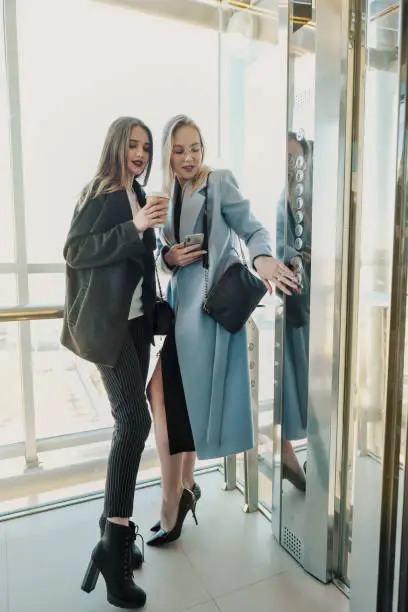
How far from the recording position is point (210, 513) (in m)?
1.79

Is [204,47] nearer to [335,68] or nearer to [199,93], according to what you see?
[199,93]

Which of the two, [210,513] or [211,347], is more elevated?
[211,347]

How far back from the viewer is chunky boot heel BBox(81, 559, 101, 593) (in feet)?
4.34

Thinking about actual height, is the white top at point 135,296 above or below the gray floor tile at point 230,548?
above

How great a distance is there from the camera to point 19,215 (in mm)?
2148

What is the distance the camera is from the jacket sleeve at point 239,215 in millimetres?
1523

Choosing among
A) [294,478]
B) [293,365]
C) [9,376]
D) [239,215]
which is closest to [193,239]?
[239,215]

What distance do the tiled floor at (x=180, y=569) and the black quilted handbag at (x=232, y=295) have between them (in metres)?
0.77

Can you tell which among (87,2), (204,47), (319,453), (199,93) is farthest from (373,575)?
(87,2)

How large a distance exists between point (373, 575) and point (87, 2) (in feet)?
7.71

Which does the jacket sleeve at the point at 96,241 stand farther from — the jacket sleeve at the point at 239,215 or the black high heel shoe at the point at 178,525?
the black high heel shoe at the point at 178,525

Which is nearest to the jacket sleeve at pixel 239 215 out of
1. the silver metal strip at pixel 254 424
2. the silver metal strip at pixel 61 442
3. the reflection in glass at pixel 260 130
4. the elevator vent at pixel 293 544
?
the reflection in glass at pixel 260 130

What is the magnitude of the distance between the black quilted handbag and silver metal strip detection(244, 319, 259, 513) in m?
0.25

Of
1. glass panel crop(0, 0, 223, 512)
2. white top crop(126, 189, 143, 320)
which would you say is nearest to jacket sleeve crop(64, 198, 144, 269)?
white top crop(126, 189, 143, 320)
